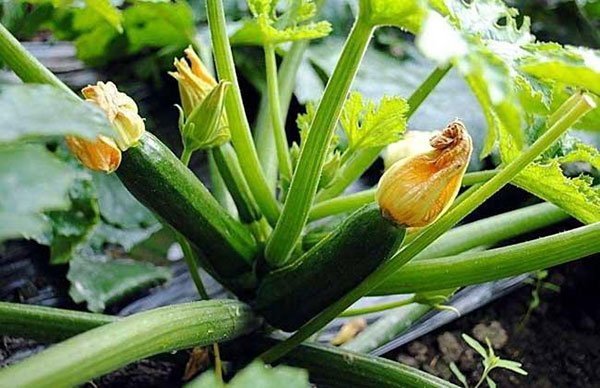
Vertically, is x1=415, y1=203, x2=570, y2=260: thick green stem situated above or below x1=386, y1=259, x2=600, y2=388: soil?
above

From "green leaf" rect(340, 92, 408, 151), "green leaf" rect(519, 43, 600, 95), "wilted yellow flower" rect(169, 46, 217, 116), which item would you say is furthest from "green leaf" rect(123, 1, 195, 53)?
"green leaf" rect(519, 43, 600, 95)

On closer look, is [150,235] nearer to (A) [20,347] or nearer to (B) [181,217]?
(A) [20,347]

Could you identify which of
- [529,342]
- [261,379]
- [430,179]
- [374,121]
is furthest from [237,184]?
[529,342]

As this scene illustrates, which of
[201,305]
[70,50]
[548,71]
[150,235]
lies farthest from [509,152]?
[70,50]

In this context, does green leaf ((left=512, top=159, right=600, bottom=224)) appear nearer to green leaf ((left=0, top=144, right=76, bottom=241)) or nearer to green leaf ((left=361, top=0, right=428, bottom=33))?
green leaf ((left=361, top=0, right=428, bottom=33))

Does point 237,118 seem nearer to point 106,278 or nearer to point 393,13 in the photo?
point 393,13
